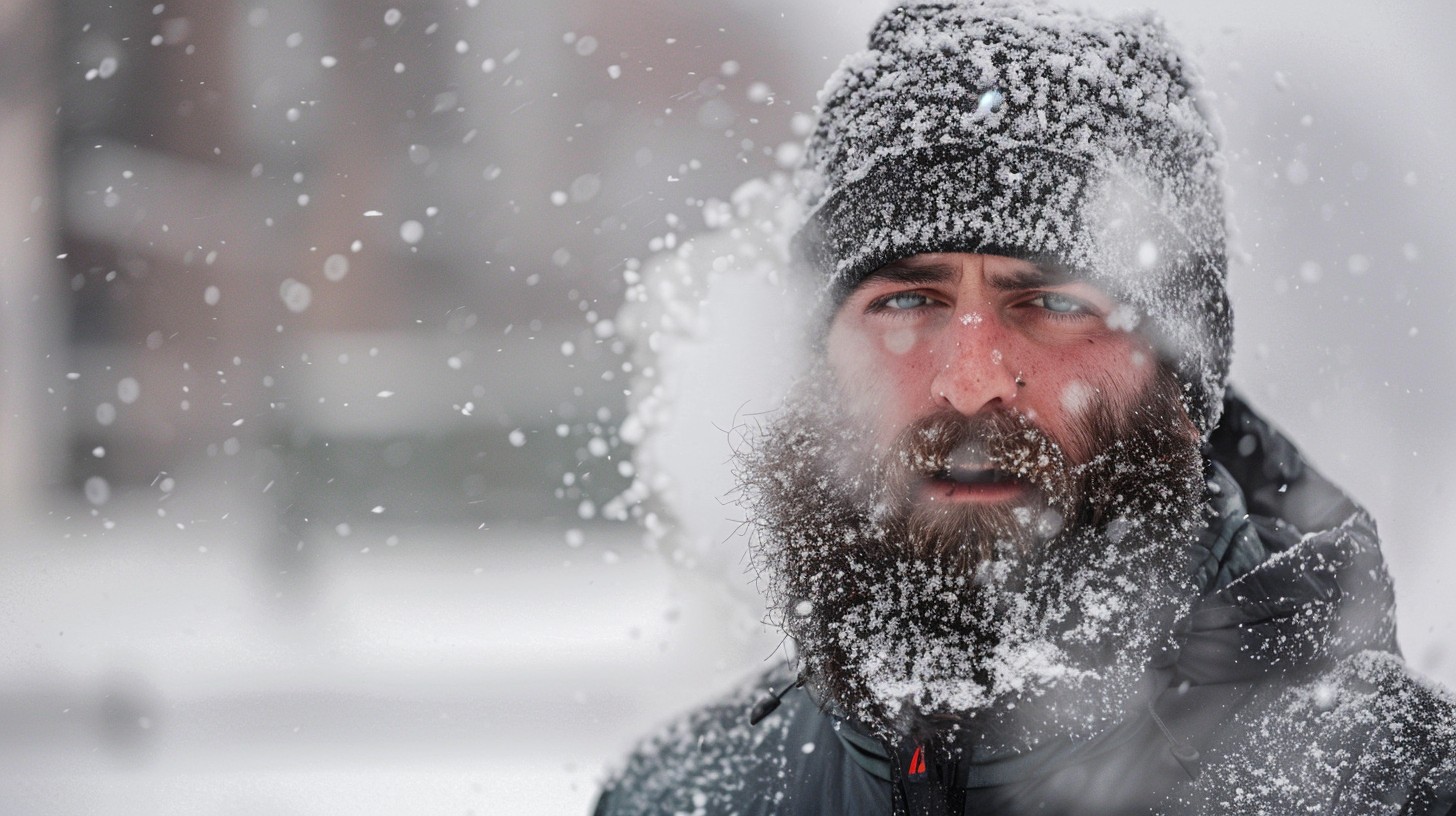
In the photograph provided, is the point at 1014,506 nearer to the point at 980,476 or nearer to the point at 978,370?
the point at 980,476

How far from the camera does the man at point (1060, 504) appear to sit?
3.59 feet

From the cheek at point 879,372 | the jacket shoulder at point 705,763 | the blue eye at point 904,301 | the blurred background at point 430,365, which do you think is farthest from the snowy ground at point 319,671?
the blue eye at point 904,301

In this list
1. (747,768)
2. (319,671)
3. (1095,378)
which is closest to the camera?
(1095,378)

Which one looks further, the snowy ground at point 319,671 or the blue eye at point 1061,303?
the snowy ground at point 319,671

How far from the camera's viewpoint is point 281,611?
4.27m

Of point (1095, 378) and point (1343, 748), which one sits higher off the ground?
point (1095, 378)

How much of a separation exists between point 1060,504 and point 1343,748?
410 millimetres

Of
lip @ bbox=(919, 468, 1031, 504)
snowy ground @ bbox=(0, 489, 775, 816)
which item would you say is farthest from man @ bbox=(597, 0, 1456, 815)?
snowy ground @ bbox=(0, 489, 775, 816)

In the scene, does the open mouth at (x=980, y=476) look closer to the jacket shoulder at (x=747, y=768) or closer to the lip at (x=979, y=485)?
the lip at (x=979, y=485)

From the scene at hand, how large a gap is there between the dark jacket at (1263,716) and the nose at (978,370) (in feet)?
1.02

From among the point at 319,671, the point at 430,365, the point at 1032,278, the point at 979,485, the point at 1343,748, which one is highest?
the point at 430,365

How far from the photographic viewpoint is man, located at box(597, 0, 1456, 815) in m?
1.09

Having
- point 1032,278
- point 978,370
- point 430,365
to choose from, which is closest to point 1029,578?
point 978,370

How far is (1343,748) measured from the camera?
108 centimetres
